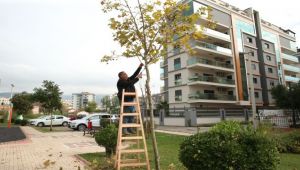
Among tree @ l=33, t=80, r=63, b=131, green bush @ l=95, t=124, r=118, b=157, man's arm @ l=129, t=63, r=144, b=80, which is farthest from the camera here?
tree @ l=33, t=80, r=63, b=131

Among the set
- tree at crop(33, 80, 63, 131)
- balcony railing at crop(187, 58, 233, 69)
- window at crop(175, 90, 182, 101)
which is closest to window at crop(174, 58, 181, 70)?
balcony railing at crop(187, 58, 233, 69)

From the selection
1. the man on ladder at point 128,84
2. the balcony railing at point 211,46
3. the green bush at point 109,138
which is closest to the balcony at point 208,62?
the balcony railing at point 211,46

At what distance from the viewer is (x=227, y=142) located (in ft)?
13.7

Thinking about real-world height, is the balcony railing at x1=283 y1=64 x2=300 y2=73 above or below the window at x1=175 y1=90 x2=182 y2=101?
above

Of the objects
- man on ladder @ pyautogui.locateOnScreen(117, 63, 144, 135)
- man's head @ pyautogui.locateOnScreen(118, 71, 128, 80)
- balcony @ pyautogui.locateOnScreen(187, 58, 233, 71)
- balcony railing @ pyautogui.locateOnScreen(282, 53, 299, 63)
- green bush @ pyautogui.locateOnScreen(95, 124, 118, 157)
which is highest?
balcony railing @ pyautogui.locateOnScreen(282, 53, 299, 63)

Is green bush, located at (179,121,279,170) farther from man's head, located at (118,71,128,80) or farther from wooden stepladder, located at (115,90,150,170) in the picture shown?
man's head, located at (118,71,128,80)

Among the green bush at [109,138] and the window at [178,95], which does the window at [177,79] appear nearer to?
the window at [178,95]

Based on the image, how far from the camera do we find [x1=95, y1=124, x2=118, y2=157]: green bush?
781cm

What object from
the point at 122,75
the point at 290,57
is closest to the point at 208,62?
the point at 290,57

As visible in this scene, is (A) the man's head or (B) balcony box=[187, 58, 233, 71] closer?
(A) the man's head

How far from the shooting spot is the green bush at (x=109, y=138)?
25.6 feet

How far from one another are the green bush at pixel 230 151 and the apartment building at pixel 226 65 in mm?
26052

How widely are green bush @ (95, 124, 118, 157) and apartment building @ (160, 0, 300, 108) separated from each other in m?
23.0

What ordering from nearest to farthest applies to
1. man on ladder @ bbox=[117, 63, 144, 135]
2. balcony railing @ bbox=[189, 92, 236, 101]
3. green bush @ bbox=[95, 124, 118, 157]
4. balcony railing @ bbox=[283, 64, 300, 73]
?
man on ladder @ bbox=[117, 63, 144, 135] < green bush @ bbox=[95, 124, 118, 157] < balcony railing @ bbox=[189, 92, 236, 101] < balcony railing @ bbox=[283, 64, 300, 73]
